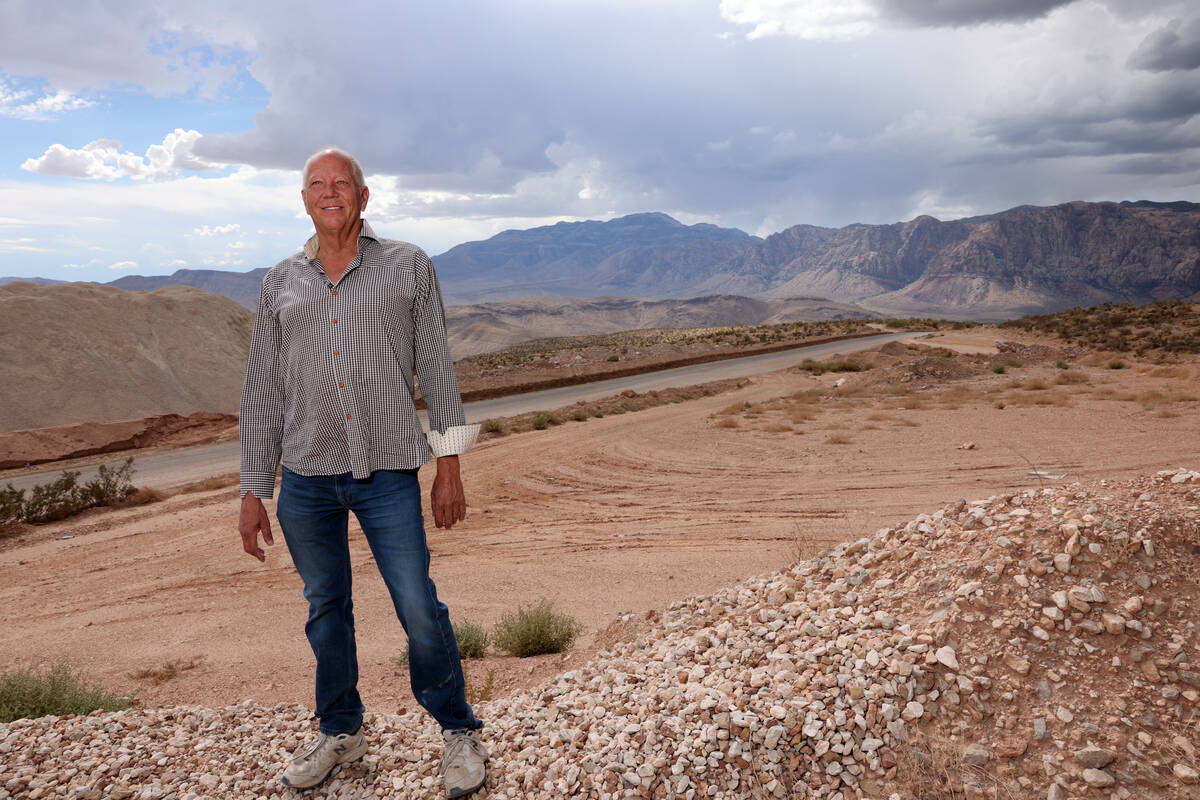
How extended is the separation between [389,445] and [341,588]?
0.69 m

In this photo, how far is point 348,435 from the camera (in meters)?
2.74

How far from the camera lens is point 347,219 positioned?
2.87 meters

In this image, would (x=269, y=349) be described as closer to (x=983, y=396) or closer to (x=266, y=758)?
(x=266, y=758)

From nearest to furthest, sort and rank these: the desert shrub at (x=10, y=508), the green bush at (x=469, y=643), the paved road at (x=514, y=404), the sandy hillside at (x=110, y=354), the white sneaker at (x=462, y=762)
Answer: the white sneaker at (x=462, y=762) < the green bush at (x=469, y=643) < the desert shrub at (x=10, y=508) < the paved road at (x=514, y=404) < the sandy hillside at (x=110, y=354)

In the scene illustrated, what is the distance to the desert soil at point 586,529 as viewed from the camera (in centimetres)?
562

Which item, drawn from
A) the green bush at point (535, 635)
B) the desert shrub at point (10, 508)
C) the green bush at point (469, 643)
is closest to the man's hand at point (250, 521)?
the green bush at point (469, 643)

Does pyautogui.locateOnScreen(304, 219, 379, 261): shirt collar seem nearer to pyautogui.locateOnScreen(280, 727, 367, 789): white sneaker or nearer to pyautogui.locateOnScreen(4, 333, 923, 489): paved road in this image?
pyautogui.locateOnScreen(280, 727, 367, 789): white sneaker

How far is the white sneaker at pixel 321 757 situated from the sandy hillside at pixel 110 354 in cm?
2699

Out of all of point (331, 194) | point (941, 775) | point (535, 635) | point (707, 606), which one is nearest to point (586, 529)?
point (535, 635)

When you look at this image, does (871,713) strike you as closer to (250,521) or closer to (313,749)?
(313,749)

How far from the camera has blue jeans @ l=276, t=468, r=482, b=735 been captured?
109 inches

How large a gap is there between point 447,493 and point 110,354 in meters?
31.7

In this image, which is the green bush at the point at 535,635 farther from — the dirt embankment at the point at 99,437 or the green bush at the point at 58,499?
the dirt embankment at the point at 99,437

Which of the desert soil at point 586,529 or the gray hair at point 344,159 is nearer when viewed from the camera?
the gray hair at point 344,159
